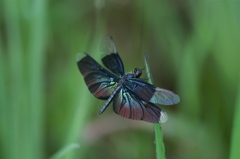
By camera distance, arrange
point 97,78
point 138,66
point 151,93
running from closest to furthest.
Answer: point 151,93 → point 97,78 → point 138,66

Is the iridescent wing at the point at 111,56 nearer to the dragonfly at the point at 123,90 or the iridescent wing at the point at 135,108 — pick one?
the dragonfly at the point at 123,90

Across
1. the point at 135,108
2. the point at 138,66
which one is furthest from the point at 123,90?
the point at 138,66

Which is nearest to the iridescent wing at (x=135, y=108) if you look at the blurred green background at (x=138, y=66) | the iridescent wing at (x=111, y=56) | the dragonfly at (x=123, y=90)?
the dragonfly at (x=123, y=90)

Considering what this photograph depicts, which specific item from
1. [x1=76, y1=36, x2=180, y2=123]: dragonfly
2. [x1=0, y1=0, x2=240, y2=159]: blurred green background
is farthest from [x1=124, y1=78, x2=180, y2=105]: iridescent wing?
[x1=0, y1=0, x2=240, y2=159]: blurred green background

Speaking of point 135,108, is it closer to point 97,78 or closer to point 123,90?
point 123,90

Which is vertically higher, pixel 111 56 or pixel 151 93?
pixel 111 56

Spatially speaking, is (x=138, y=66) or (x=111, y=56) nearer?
(x=111, y=56)
